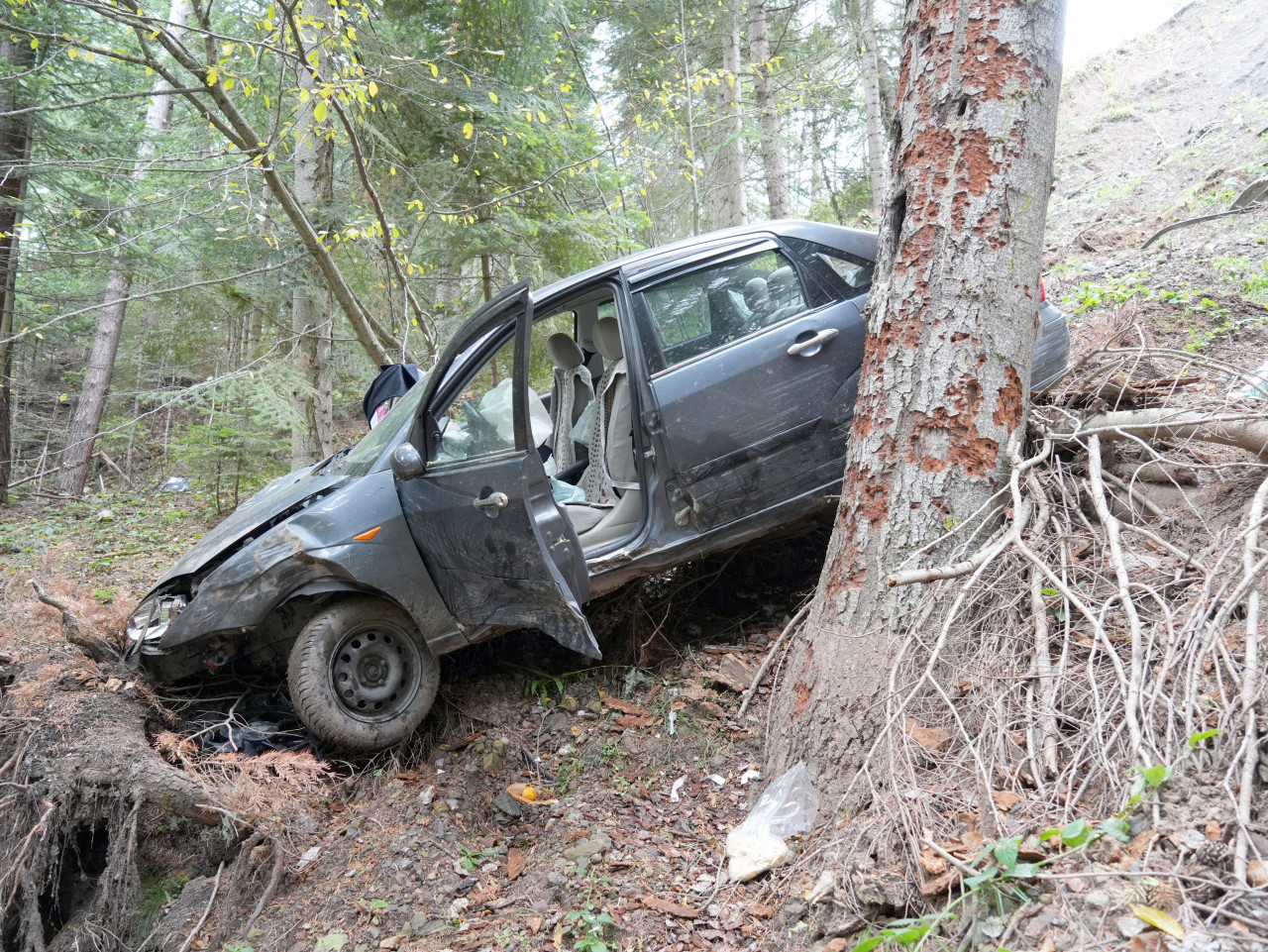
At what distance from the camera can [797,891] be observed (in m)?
2.27

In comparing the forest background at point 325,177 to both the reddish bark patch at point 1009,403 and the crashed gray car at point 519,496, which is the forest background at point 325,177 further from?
the reddish bark patch at point 1009,403

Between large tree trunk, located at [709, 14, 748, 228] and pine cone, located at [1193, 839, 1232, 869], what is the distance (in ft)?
27.6

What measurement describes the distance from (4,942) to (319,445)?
5.10 m

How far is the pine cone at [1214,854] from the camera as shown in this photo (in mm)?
1510

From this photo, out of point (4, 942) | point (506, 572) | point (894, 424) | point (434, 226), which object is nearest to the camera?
point (894, 424)

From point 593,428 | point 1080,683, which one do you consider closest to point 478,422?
point 593,428

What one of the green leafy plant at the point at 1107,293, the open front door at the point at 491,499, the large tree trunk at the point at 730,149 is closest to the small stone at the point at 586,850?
the open front door at the point at 491,499

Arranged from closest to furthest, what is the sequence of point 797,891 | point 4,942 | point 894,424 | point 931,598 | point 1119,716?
point 1119,716, point 797,891, point 931,598, point 894,424, point 4,942

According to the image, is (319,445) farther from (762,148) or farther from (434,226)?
(762,148)

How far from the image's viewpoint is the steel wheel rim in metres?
3.62

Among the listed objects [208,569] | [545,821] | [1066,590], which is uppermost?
[208,569]

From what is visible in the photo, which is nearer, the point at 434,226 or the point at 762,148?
the point at 434,226

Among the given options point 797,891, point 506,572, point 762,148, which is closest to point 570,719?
point 506,572

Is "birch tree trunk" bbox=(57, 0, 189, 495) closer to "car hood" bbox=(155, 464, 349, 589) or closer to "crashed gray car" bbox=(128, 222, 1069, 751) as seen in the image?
"car hood" bbox=(155, 464, 349, 589)
